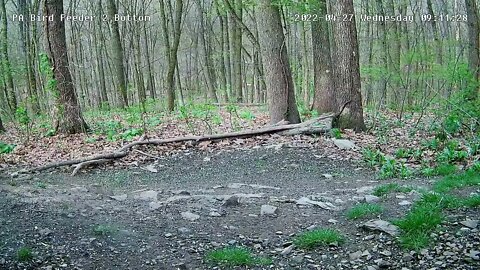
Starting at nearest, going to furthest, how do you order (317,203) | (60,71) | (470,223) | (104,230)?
(470,223), (104,230), (317,203), (60,71)

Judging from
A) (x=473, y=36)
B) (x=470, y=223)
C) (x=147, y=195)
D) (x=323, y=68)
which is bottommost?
(x=470, y=223)

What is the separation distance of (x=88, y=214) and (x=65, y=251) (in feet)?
3.25

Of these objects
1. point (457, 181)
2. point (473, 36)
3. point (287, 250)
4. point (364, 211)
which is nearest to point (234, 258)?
point (287, 250)

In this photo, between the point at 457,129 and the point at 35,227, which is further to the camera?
the point at 457,129

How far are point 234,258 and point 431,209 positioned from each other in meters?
2.20

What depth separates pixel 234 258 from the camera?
420 centimetres

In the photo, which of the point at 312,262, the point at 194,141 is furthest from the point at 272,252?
the point at 194,141

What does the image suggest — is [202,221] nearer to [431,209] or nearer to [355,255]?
[355,255]

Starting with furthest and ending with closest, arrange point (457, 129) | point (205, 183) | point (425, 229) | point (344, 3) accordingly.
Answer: point (344, 3), point (457, 129), point (205, 183), point (425, 229)

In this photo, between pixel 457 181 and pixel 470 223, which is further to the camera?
pixel 457 181

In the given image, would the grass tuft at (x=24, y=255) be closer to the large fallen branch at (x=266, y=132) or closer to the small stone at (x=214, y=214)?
the small stone at (x=214, y=214)

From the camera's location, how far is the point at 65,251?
4297 mm

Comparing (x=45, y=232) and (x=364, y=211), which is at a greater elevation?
(x=45, y=232)

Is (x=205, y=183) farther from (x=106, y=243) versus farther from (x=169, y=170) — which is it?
(x=106, y=243)
